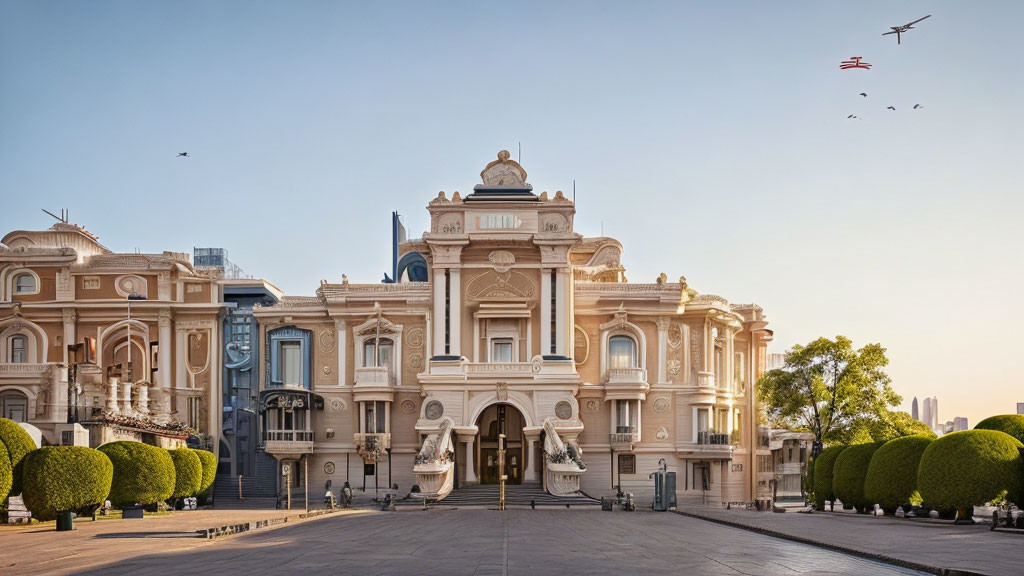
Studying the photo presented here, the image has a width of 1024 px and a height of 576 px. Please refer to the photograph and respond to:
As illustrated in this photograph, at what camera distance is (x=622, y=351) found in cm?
8050

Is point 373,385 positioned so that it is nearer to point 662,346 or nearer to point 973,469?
point 662,346

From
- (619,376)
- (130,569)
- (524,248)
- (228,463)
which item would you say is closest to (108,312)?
(228,463)

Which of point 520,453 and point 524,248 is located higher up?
point 524,248

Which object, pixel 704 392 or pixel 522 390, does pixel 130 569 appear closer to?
pixel 522 390

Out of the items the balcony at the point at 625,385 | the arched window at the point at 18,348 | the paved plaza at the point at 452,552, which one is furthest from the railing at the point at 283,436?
the paved plaza at the point at 452,552

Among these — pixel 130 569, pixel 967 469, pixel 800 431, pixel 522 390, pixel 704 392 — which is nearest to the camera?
pixel 130 569

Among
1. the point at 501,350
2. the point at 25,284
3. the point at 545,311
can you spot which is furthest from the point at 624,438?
the point at 25,284

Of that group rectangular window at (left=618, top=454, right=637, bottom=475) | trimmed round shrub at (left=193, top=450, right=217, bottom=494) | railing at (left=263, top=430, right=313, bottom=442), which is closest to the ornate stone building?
railing at (left=263, top=430, right=313, bottom=442)

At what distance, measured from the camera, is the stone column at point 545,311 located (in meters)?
76.4

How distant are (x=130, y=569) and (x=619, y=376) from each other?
52.0 m

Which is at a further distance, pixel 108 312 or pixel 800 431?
pixel 800 431

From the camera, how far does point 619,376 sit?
254 feet

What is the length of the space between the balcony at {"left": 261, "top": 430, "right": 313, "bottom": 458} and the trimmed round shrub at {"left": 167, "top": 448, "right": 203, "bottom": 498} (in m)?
15.0

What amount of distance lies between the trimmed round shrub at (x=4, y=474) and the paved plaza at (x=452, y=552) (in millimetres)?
2424
